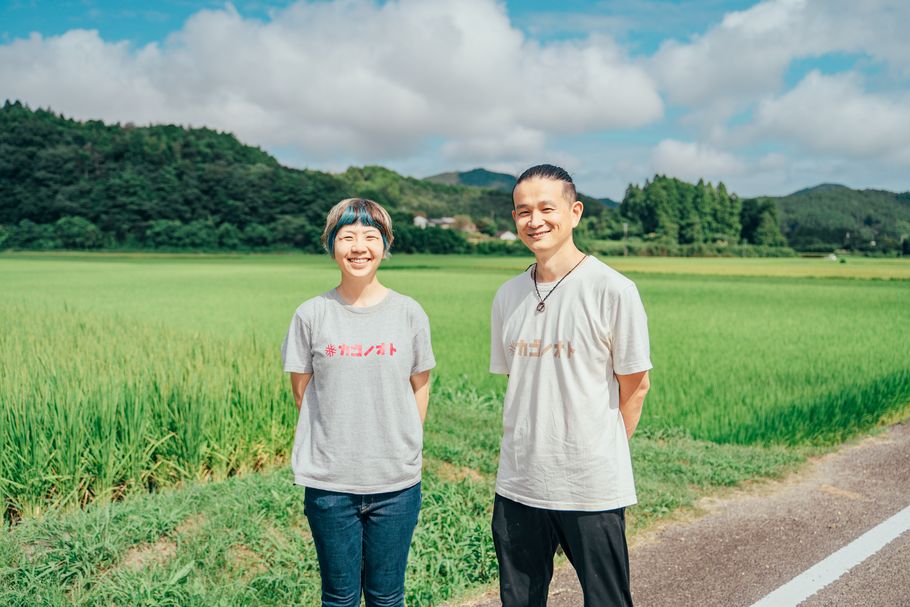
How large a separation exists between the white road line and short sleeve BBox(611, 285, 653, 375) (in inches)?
66.9

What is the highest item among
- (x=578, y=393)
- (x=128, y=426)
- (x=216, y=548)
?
(x=578, y=393)

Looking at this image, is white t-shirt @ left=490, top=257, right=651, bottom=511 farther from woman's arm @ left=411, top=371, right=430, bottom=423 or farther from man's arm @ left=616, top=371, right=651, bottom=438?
woman's arm @ left=411, top=371, right=430, bottom=423

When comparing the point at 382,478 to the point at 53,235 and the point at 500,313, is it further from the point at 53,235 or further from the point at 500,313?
the point at 53,235

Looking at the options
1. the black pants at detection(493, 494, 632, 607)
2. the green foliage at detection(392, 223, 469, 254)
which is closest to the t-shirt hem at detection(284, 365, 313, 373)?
the black pants at detection(493, 494, 632, 607)

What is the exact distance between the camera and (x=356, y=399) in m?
2.23

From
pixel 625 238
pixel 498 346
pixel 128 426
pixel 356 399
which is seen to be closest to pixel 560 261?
pixel 498 346

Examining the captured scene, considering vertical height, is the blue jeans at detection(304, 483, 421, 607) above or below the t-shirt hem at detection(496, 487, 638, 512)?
below

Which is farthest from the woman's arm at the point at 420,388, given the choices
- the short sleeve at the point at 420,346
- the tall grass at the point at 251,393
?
the tall grass at the point at 251,393

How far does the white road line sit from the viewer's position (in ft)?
10.1

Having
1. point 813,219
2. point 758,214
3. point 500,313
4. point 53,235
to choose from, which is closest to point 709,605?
point 500,313

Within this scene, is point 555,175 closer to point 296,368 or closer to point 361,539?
point 296,368

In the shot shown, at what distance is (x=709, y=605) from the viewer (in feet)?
10.0

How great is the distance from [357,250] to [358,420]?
570mm

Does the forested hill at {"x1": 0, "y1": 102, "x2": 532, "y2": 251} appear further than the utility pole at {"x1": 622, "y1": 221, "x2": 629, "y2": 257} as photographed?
Yes
